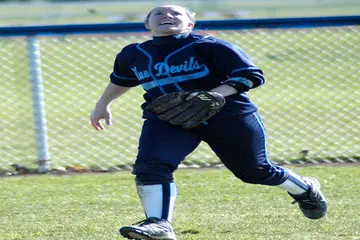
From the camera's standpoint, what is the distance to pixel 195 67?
393cm

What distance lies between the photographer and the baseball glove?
12.4 feet

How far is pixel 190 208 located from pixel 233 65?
1.44 metres

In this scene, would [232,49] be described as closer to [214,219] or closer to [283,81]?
[214,219]

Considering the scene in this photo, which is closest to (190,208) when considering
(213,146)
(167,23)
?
(213,146)

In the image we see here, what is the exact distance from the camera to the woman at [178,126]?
385cm

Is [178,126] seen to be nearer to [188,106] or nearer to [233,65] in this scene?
[188,106]

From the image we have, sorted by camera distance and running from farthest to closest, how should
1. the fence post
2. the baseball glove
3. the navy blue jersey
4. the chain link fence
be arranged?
1. the chain link fence
2. the fence post
3. the navy blue jersey
4. the baseball glove

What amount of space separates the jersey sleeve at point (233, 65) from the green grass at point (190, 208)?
0.89 m

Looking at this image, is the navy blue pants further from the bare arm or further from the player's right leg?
the bare arm

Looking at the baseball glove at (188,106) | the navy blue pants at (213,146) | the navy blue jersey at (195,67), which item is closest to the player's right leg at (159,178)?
the navy blue pants at (213,146)

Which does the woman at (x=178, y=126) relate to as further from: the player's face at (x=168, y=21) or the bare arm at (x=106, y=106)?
the bare arm at (x=106, y=106)

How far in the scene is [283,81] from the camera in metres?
9.24

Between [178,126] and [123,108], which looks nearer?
[178,126]

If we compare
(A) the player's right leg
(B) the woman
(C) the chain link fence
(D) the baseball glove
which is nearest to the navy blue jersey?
(B) the woman
